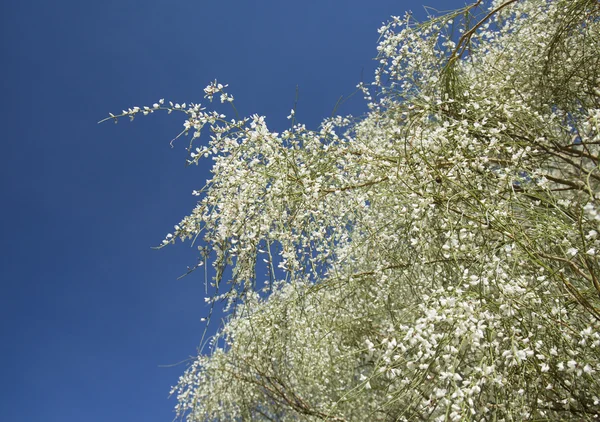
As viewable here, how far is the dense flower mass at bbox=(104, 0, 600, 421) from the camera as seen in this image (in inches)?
68.1

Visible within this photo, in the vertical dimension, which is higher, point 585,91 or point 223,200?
point 585,91

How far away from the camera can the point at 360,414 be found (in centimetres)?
425

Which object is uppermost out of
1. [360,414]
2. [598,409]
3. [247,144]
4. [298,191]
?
[247,144]

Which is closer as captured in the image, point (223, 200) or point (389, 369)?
point (389, 369)

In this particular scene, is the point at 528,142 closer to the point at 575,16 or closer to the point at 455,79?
the point at 455,79

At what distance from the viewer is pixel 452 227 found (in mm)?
1873

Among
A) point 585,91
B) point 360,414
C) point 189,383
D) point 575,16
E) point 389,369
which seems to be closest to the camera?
point 389,369

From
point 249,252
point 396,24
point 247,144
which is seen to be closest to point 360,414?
point 249,252

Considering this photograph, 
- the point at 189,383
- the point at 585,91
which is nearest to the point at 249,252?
the point at 585,91

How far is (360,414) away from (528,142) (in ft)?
9.20

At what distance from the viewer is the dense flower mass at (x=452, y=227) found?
173cm

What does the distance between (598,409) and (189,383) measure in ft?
16.8

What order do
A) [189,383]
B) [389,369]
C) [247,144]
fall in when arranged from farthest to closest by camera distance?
1. [189,383]
2. [247,144]
3. [389,369]

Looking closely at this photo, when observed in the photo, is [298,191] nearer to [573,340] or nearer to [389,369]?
[389,369]
